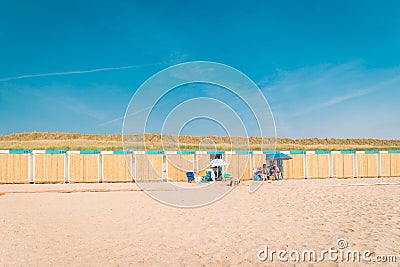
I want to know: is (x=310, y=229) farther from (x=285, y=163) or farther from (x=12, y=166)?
(x=12, y=166)

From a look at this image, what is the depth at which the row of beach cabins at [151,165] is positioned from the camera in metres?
20.0

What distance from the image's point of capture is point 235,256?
5270mm

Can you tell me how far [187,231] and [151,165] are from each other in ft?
46.8

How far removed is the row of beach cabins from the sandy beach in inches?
373

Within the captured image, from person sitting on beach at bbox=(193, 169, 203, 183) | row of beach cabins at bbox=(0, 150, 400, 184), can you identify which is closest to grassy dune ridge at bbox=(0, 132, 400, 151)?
row of beach cabins at bbox=(0, 150, 400, 184)

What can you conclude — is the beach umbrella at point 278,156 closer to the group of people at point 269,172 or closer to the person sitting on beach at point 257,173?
the group of people at point 269,172

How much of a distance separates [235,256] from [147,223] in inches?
120

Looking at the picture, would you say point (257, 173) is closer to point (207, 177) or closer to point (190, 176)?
point (207, 177)

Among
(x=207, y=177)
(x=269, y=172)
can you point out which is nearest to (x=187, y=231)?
(x=207, y=177)

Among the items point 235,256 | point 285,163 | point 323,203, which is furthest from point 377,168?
point 235,256

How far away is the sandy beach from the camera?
5.27 metres

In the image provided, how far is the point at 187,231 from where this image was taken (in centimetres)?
698

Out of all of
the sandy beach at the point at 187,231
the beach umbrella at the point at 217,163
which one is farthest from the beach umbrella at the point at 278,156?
the sandy beach at the point at 187,231

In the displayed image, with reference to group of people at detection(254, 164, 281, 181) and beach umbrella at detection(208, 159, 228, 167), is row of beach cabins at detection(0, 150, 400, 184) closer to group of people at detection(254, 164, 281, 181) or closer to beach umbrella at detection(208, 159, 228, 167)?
group of people at detection(254, 164, 281, 181)
